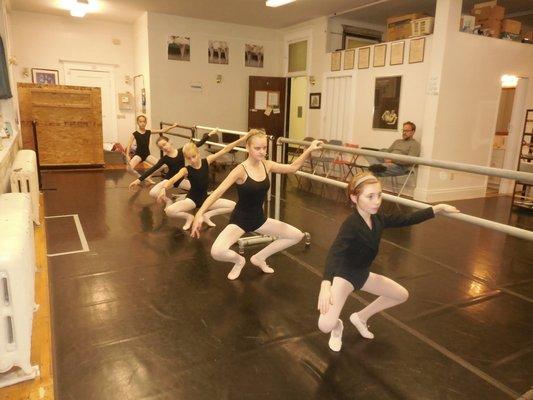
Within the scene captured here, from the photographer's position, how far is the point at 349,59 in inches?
331

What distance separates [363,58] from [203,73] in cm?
398

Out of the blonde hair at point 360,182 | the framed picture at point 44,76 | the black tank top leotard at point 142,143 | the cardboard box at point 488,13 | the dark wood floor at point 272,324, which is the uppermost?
the cardboard box at point 488,13

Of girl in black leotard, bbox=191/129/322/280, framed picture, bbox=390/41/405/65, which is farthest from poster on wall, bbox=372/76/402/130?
girl in black leotard, bbox=191/129/322/280

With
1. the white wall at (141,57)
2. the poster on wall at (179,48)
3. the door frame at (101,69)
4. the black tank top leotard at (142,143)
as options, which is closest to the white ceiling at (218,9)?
the white wall at (141,57)

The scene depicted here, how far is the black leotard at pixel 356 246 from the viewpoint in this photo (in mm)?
2273

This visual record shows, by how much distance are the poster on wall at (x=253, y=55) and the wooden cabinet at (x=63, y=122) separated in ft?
12.2

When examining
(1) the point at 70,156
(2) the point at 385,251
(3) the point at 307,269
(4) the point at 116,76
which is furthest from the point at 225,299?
(4) the point at 116,76

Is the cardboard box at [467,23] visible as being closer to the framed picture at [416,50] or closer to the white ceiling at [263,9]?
the framed picture at [416,50]

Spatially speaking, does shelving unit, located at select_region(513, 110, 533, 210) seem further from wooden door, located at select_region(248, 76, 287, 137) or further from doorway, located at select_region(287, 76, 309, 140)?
wooden door, located at select_region(248, 76, 287, 137)

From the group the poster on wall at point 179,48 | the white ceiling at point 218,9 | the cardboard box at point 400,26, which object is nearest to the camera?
the cardboard box at point 400,26

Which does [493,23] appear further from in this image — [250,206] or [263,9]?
[250,206]

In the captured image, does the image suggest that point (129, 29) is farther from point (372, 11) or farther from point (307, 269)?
point (307, 269)

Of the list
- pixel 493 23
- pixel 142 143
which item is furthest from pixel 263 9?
pixel 493 23

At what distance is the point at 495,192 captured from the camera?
7.99 m
